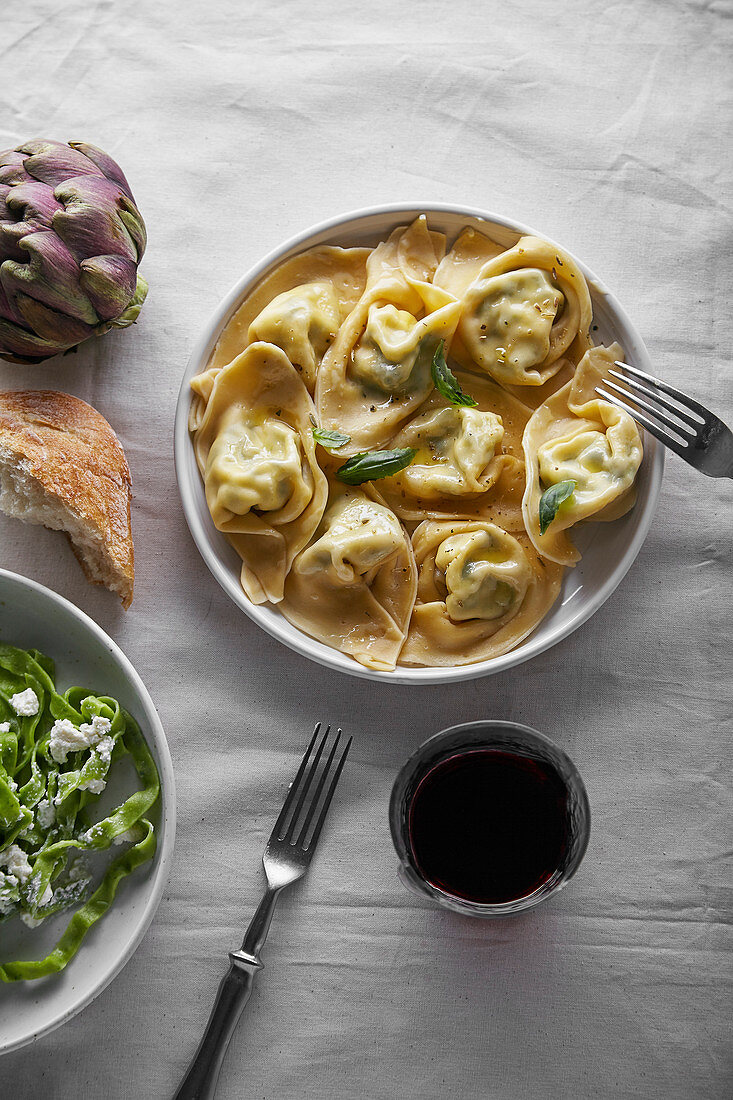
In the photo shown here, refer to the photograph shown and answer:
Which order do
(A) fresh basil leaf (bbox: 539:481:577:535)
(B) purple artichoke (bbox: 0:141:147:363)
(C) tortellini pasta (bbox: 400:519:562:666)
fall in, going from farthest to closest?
1. (C) tortellini pasta (bbox: 400:519:562:666)
2. (A) fresh basil leaf (bbox: 539:481:577:535)
3. (B) purple artichoke (bbox: 0:141:147:363)

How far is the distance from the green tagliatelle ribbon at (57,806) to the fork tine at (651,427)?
5.03 feet

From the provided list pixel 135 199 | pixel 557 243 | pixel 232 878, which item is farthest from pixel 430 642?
pixel 135 199

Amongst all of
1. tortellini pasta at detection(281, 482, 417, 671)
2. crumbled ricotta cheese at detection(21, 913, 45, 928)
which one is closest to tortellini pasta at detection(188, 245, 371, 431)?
tortellini pasta at detection(281, 482, 417, 671)

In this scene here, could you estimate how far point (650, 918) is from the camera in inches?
105

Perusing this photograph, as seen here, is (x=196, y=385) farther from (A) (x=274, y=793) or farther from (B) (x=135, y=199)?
(A) (x=274, y=793)

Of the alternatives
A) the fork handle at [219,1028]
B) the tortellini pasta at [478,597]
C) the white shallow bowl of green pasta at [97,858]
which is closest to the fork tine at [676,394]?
the tortellini pasta at [478,597]

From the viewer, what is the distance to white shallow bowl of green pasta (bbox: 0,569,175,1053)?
2.40 meters

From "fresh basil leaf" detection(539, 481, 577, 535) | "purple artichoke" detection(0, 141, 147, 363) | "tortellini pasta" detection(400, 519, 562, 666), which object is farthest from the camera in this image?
"tortellini pasta" detection(400, 519, 562, 666)

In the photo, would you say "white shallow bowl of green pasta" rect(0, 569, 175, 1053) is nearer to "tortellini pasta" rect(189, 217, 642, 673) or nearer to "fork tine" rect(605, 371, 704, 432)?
"tortellini pasta" rect(189, 217, 642, 673)

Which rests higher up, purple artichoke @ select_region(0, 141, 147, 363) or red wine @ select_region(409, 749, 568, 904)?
purple artichoke @ select_region(0, 141, 147, 363)

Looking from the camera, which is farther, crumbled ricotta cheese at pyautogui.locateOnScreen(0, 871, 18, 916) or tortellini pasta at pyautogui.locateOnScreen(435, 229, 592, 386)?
tortellini pasta at pyautogui.locateOnScreen(435, 229, 592, 386)

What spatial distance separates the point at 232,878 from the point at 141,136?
2165mm

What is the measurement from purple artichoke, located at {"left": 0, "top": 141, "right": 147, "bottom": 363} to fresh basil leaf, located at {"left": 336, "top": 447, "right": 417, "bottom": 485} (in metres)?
0.74

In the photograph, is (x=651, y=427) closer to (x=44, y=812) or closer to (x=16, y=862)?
(x=44, y=812)
